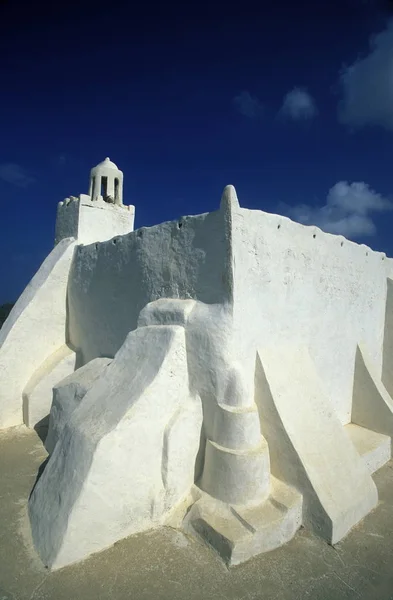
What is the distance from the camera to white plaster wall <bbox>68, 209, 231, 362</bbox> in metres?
4.96

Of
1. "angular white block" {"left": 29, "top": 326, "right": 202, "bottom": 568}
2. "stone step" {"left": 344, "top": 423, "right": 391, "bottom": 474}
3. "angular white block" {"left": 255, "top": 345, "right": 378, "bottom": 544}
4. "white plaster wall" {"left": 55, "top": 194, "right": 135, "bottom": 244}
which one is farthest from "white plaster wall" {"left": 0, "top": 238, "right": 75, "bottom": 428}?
"stone step" {"left": 344, "top": 423, "right": 391, "bottom": 474}

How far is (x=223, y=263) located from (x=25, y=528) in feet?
13.9

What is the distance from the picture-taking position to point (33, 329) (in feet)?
28.1

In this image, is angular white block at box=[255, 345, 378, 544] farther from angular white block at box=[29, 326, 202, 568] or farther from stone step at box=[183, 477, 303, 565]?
angular white block at box=[29, 326, 202, 568]

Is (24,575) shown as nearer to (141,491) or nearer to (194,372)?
(141,491)

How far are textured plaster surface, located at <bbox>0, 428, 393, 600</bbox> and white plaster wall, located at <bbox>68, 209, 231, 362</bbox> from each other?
305cm

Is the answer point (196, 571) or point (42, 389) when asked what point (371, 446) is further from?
point (42, 389)

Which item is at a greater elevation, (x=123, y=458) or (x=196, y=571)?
(x=123, y=458)

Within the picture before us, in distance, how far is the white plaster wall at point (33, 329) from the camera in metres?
8.08

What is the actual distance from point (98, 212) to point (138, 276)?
4122mm

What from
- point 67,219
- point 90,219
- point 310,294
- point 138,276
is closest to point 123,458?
point 138,276

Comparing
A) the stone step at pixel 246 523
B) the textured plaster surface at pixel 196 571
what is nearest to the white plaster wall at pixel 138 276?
the stone step at pixel 246 523

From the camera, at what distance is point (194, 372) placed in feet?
16.1

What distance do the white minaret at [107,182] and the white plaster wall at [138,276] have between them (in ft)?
6.90
